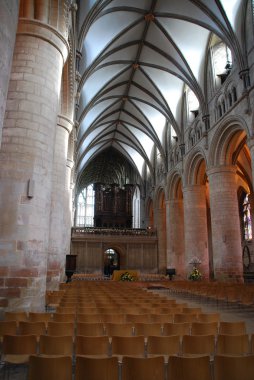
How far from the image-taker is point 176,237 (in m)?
24.8

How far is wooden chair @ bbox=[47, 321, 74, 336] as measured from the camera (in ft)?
13.2

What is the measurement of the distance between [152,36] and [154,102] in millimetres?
6481

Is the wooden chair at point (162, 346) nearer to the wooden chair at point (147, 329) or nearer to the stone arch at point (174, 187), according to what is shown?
the wooden chair at point (147, 329)

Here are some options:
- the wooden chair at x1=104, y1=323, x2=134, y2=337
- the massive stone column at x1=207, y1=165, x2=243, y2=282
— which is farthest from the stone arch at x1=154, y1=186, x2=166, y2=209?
the wooden chair at x1=104, y1=323, x2=134, y2=337

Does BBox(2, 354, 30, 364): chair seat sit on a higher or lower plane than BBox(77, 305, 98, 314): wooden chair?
lower

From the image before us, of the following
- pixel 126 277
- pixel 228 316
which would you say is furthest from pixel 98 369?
pixel 126 277

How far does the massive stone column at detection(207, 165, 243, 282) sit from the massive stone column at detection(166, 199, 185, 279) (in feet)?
26.0

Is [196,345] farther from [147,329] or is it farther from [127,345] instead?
[147,329]

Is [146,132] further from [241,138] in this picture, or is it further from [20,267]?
[20,267]

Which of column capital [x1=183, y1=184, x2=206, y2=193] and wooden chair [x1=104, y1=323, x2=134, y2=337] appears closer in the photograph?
wooden chair [x1=104, y1=323, x2=134, y2=337]

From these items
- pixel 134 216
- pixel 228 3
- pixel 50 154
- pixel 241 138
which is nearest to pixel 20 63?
pixel 50 154

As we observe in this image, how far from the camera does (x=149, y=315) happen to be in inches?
201

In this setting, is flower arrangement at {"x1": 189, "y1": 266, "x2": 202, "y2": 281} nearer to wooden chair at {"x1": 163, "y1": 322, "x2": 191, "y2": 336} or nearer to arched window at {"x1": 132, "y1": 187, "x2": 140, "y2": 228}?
wooden chair at {"x1": 163, "y1": 322, "x2": 191, "y2": 336}

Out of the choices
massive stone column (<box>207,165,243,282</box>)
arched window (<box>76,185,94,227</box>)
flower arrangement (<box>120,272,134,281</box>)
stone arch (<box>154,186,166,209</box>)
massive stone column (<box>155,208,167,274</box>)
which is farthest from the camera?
arched window (<box>76,185,94,227</box>)
